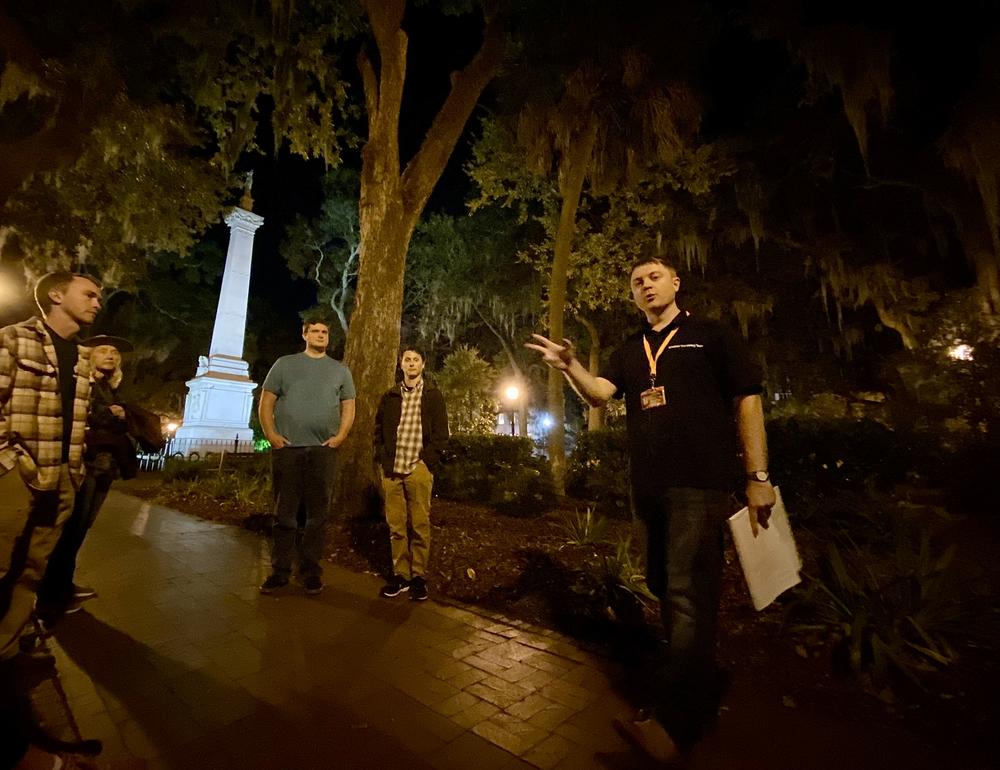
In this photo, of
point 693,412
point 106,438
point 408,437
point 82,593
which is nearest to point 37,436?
point 106,438

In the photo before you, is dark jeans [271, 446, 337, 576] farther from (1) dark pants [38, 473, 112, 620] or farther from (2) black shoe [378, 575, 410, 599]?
(1) dark pants [38, 473, 112, 620]

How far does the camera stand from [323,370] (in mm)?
4012

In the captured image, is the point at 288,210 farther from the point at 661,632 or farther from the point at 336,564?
the point at 661,632

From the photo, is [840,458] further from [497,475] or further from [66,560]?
[66,560]

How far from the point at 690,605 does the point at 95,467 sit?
3972 mm

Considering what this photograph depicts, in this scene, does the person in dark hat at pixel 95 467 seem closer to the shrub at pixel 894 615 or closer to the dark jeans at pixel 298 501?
the dark jeans at pixel 298 501

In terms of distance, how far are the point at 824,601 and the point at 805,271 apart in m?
15.3

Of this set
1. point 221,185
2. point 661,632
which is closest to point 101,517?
point 661,632

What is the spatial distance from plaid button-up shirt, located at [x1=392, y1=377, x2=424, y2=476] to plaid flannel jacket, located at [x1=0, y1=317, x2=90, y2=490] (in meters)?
1.97

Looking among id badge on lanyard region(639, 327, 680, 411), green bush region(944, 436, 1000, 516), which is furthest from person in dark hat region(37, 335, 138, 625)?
green bush region(944, 436, 1000, 516)

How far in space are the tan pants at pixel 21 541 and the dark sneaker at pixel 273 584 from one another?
158 centimetres

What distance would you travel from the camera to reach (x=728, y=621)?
330cm

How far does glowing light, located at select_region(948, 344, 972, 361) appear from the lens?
7.90 metres

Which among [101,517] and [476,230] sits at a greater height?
[476,230]
